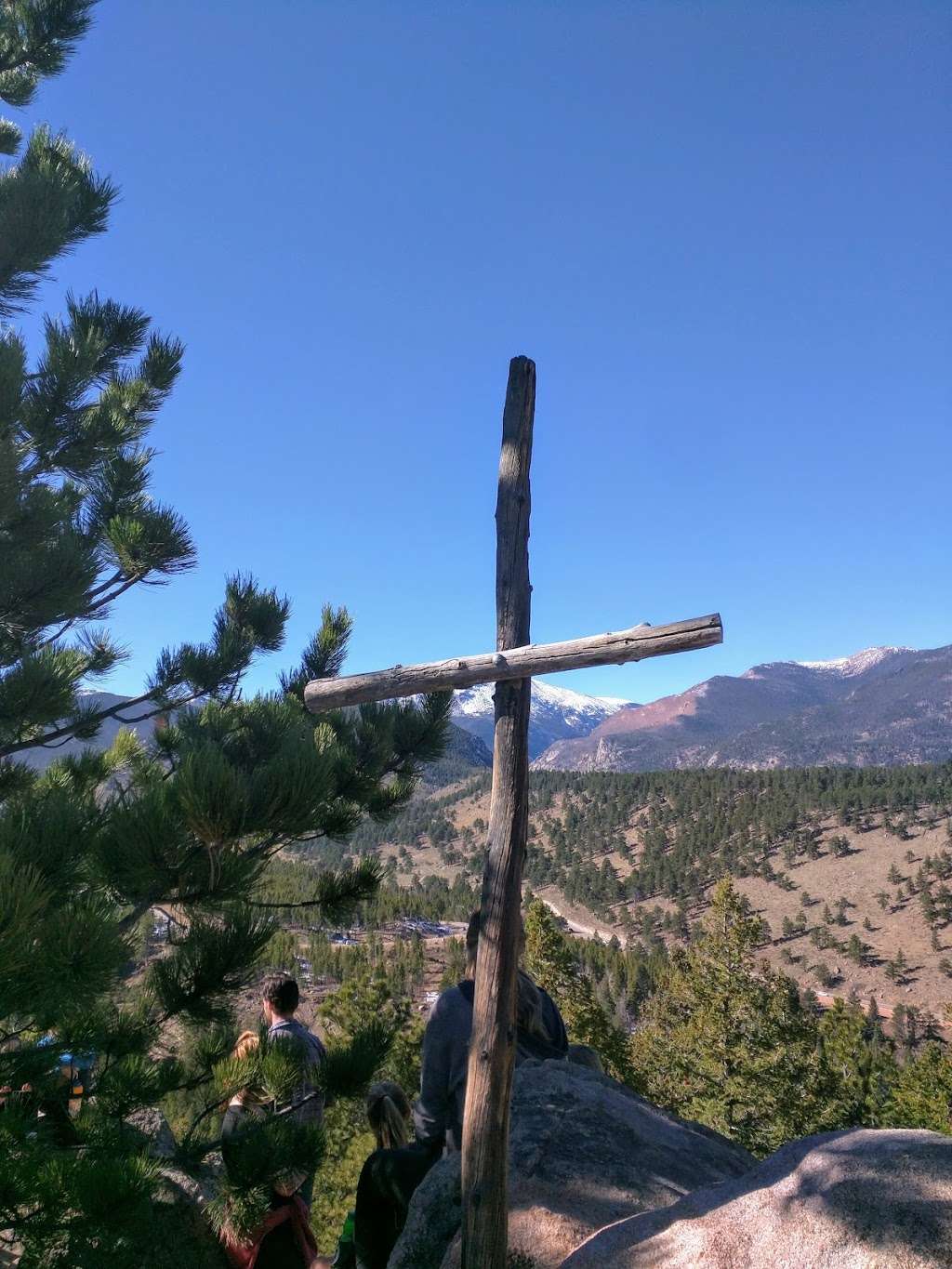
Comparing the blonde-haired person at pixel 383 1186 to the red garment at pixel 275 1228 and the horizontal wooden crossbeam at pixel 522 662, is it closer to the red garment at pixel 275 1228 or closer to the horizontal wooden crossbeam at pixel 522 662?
the red garment at pixel 275 1228

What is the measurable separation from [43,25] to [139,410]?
9.91 ft

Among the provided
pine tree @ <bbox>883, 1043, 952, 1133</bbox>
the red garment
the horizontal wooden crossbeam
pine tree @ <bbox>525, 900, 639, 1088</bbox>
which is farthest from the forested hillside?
the horizontal wooden crossbeam

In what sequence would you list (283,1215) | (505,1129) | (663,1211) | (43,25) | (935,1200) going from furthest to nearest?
(43,25) → (283,1215) → (505,1129) → (663,1211) → (935,1200)

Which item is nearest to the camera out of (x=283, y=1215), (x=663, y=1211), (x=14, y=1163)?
(x=14, y=1163)

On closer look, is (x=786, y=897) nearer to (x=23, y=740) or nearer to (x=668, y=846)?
(x=668, y=846)

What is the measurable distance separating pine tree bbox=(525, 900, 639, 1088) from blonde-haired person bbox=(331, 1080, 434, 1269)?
16732 mm

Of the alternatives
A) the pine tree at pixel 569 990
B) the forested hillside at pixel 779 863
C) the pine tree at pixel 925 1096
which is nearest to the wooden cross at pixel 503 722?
the pine tree at pixel 569 990

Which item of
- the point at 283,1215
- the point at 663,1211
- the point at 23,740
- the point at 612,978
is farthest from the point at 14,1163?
the point at 612,978

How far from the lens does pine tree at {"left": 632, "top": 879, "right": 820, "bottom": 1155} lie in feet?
64.3

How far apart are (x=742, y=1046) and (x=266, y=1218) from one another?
798 inches

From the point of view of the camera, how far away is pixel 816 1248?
2506 mm

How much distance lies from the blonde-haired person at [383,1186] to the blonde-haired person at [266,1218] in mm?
270

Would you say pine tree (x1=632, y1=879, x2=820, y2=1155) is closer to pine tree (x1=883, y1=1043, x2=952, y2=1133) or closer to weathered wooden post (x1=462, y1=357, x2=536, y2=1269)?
pine tree (x1=883, y1=1043, x2=952, y2=1133)

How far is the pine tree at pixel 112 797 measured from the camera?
8.18ft
